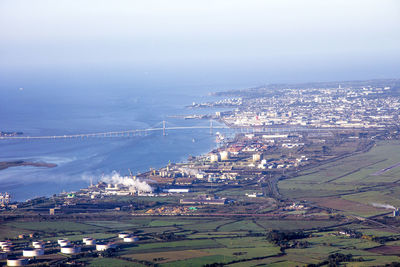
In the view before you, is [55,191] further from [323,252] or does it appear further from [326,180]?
[323,252]

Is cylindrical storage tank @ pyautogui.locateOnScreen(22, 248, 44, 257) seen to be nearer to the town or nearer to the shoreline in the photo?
the town

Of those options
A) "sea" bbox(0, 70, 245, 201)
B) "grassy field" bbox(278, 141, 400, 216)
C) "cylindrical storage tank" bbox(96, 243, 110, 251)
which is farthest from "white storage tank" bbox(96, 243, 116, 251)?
"sea" bbox(0, 70, 245, 201)

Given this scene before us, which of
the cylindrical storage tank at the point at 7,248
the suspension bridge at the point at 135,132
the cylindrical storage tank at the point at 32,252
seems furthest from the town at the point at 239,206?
the suspension bridge at the point at 135,132

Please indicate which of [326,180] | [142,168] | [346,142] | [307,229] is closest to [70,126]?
[142,168]

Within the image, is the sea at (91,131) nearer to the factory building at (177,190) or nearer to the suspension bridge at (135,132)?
A: the suspension bridge at (135,132)

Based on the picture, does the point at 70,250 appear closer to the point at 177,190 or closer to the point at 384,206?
the point at 177,190
